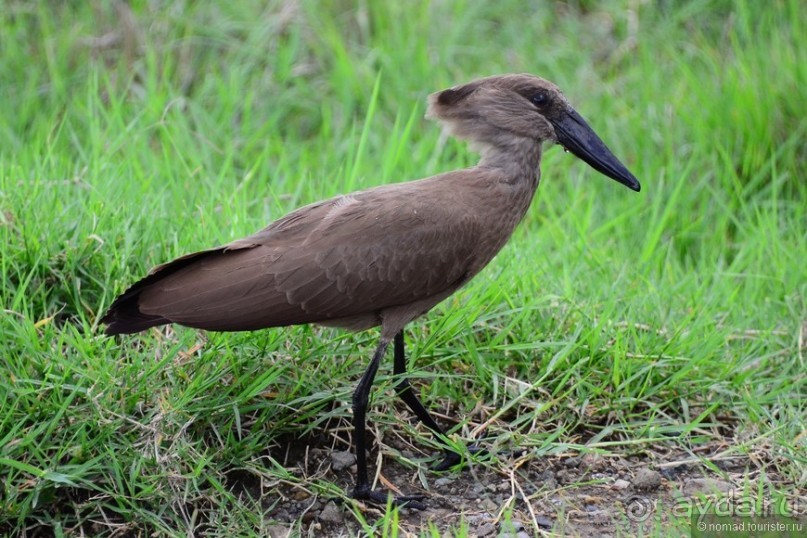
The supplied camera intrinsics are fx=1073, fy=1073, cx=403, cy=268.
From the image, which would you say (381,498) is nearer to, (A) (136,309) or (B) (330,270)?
(B) (330,270)

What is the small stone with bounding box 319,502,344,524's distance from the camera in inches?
141

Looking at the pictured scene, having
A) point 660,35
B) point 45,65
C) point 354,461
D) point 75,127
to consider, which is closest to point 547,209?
point 660,35

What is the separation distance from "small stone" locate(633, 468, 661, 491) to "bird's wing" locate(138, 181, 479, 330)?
932 mm

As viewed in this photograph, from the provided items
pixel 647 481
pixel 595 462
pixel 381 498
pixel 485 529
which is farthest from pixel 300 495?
pixel 647 481

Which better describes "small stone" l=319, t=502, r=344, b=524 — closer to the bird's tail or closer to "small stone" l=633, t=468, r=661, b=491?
the bird's tail

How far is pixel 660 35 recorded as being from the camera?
6477 millimetres

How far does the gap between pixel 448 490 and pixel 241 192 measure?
1.85 metres

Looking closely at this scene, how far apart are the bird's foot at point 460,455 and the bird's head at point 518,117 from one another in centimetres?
109

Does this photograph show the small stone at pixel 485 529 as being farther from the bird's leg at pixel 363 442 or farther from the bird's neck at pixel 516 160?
the bird's neck at pixel 516 160

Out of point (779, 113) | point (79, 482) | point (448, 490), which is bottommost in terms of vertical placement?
point (448, 490)

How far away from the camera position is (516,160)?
155 inches

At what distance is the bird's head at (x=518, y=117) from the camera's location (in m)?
3.99

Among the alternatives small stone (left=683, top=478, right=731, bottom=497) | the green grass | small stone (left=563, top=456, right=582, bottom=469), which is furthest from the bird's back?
small stone (left=683, top=478, right=731, bottom=497)

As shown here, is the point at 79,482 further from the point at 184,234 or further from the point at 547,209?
the point at 547,209
